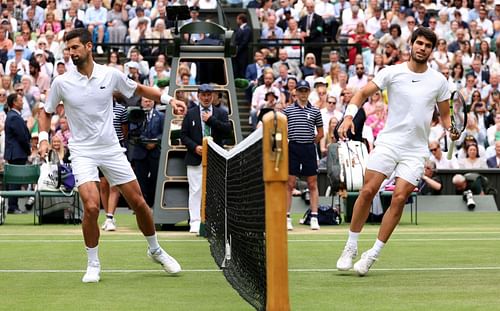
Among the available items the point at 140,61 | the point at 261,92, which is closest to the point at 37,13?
the point at 140,61

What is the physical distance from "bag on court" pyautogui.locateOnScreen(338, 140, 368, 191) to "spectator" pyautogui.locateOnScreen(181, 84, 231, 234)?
3095mm

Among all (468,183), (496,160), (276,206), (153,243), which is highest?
(276,206)

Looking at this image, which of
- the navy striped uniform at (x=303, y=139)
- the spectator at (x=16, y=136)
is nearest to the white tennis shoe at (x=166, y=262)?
the navy striped uniform at (x=303, y=139)

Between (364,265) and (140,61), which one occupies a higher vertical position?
(140,61)

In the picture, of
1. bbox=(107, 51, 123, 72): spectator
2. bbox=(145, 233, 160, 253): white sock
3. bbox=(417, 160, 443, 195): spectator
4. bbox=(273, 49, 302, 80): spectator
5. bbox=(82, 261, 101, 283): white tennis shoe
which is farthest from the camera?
bbox=(273, 49, 302, 80): spectator

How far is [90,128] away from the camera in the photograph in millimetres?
12406

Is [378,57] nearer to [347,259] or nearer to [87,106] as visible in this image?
[347,259]

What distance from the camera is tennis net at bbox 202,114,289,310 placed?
8.62m

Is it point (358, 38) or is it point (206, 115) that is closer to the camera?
point (206, 115)

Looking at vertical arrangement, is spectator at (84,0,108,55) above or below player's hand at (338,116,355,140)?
above

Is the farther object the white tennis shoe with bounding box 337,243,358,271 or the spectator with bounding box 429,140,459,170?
the spectator with bounding box 429,140,459,170

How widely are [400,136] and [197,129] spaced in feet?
24.3

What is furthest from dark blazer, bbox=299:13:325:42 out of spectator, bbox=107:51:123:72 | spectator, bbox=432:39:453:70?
spectator, bbox=107:51:123:72

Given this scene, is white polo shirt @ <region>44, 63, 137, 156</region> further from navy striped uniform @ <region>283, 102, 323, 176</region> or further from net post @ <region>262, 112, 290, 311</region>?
navy striped uniform @ <region>283, 102, 323, 176</region>
